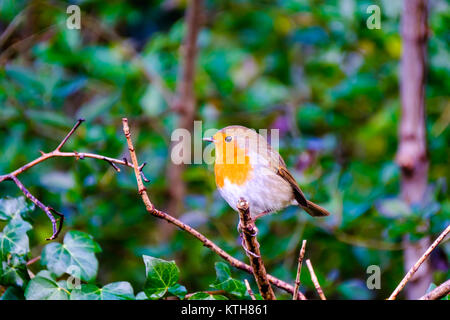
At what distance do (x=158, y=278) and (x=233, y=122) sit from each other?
2.03 meters

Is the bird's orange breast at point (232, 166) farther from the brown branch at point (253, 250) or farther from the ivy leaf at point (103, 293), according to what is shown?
the ivy leaf at point (103, 293)

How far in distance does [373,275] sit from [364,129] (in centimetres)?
125

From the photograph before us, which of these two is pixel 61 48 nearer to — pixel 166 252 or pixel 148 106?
pixel 148 106

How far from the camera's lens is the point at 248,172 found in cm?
169

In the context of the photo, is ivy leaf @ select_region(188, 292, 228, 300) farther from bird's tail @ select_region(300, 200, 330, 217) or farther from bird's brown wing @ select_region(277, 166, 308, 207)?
bird's tail @ select_region(300, 200, 330, 217)

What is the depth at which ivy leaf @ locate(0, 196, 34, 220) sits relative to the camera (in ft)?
4.76

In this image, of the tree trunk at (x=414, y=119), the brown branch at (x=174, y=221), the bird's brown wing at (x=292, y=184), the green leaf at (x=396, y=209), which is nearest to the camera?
the brown branch at (x=174, y=221)

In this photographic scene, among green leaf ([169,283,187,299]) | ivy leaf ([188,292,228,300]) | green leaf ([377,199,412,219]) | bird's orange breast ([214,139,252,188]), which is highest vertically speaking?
bird's orange breast ([214,139,252,188])

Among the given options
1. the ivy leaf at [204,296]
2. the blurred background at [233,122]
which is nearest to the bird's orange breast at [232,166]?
the ivy leaf at [204,296]

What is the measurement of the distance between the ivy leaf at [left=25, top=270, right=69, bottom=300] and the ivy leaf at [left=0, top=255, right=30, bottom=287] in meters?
0.05

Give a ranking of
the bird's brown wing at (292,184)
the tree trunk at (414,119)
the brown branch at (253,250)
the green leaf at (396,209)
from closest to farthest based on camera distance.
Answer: the brown branch at (253,250), the bird's brown wing at (292,184), the green leaf at (396,209), the tree trunk at (414,119)

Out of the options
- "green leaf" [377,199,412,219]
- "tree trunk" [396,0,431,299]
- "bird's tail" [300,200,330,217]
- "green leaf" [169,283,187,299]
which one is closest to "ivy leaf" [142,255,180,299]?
"green leaf" [169,283,187,299]

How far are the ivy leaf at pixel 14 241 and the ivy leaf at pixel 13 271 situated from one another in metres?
0.02

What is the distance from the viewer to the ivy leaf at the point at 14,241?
139cm
